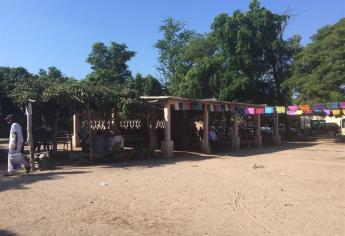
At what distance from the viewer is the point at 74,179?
11820 millimetres

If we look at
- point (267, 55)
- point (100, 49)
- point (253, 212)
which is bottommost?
point (253, 212)

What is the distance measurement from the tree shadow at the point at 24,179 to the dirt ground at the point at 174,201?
23 millimetres

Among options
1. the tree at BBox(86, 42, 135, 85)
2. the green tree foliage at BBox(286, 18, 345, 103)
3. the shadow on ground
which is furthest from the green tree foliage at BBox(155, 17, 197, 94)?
the shadow on ground

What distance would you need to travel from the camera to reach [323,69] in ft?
91.8

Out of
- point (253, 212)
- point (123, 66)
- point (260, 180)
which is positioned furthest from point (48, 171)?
point (123, 66)

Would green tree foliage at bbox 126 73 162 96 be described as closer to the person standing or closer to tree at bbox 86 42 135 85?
tree at bbox 86 42 135 85

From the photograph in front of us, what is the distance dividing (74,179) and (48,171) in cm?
204

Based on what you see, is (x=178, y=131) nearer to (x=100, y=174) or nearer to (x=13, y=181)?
(x=100, y=174)

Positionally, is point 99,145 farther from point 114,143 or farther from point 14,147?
point 14,147

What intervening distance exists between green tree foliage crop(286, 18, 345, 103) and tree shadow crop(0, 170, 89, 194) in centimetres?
1901

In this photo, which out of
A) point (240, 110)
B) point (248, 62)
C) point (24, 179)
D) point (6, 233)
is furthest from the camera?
point (248, 62)

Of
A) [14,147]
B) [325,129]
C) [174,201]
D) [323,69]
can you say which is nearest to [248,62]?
[323,69]

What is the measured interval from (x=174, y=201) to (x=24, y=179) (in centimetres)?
485

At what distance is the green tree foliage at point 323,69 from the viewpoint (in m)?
27.4
